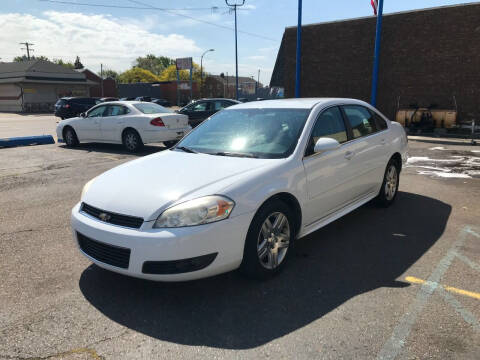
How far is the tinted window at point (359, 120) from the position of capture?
4.78 metres

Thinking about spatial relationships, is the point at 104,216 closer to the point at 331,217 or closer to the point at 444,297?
the point at 331,217

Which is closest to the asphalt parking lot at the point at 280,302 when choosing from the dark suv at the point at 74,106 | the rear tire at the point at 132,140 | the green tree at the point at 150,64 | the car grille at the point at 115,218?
the car grille at the point at 115,218

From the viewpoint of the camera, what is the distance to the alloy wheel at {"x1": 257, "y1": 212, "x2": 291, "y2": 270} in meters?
3.36

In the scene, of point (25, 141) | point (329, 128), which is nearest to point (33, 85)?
point (25, 141)

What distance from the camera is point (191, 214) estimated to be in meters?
2.93

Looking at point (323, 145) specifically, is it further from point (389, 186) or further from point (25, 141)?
point (25, 141)

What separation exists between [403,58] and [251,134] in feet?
60.1

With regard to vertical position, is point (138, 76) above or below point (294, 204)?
above

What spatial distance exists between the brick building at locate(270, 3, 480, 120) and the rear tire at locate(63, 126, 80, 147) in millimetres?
14932

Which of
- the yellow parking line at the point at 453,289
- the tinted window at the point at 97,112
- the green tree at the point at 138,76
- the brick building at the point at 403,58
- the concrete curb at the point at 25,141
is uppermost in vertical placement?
the green tree at the point at 138,76

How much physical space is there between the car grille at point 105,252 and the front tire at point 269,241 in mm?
963

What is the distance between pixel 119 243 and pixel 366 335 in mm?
1924

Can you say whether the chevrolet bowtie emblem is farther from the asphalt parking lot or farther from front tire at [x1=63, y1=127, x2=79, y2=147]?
front tire at [x1=63, y1=127, x2=79, y2=147]

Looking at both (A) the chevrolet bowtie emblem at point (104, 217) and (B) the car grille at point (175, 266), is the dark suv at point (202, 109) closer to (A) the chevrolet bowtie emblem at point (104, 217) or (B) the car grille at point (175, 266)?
(A) the chevrolet bowtie emblem at point (104, 217)
